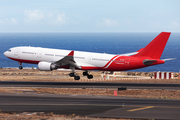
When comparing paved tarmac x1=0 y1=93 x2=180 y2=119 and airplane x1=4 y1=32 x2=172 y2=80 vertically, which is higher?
airplane x1=4 y1=32 x2=172 y2=80

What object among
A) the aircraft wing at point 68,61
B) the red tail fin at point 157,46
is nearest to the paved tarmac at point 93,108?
the red tail fin at point 157,46

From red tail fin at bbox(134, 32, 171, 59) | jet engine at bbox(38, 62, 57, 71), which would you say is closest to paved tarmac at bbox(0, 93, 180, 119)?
jet engine at bbox(38, 62, 57, 71)

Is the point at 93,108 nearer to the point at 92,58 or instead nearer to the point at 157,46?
the point at 157,46

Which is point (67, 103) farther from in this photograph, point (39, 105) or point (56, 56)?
point (56, 56)

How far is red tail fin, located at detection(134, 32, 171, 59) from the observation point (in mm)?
56562

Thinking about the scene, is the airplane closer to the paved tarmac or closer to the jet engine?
the jet engine

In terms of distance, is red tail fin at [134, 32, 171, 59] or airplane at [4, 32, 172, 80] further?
airplane at [4, 32, 172, 80]

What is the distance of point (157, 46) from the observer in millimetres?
57094

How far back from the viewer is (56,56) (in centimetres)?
6306

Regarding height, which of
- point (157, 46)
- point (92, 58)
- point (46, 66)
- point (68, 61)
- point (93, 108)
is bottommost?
point (93, 108)

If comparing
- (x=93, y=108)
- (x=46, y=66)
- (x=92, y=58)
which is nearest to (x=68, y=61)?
(x=46, y=66)

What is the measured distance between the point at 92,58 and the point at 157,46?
43.1 ft

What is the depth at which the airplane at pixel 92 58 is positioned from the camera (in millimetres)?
57312

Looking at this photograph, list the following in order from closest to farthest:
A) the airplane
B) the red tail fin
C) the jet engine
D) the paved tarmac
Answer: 1. the paved tarmac
2. the red tail fin
3. the airplane
4. the jet engine
